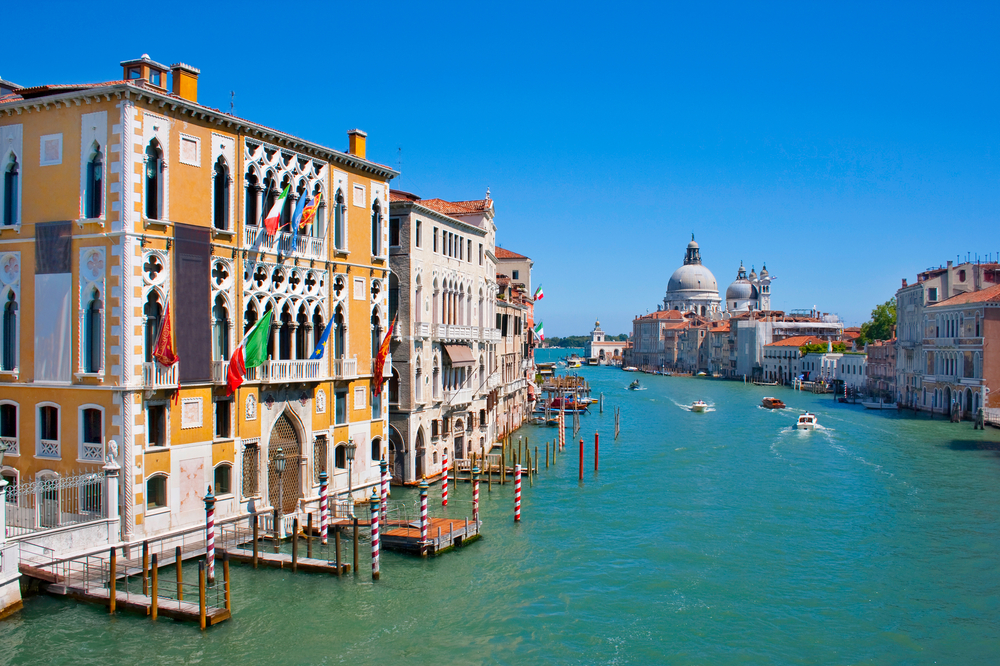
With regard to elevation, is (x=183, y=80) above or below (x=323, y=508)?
above

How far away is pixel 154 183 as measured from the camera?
15.0 meters

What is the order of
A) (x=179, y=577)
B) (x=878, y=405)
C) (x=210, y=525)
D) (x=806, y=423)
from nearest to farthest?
(x=179, y=577), (x=210, y=525), (x=806, y=423), (x=878, y=405)

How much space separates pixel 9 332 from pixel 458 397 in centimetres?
1394

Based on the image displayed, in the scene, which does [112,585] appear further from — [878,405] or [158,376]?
[878,405]

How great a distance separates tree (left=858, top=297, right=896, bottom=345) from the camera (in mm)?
80562

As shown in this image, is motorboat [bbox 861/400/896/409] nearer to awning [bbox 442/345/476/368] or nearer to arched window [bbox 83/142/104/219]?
awning [bbox 442/345/476/368]

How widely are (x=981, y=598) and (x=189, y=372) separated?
15509 millimetres

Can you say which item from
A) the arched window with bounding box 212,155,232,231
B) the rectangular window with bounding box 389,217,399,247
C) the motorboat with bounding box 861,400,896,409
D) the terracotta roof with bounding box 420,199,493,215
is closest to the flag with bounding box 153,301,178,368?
the arched window with bounding box 212,155,232,231

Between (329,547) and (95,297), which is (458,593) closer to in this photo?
(329,547)

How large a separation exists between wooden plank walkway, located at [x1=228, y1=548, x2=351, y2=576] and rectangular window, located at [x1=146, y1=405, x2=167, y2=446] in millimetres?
2650

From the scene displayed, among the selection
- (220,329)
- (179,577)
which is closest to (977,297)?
(220,329)

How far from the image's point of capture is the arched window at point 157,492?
585 inches

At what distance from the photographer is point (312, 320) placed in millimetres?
18688

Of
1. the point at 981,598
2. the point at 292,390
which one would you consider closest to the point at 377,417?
the point at 292,390
